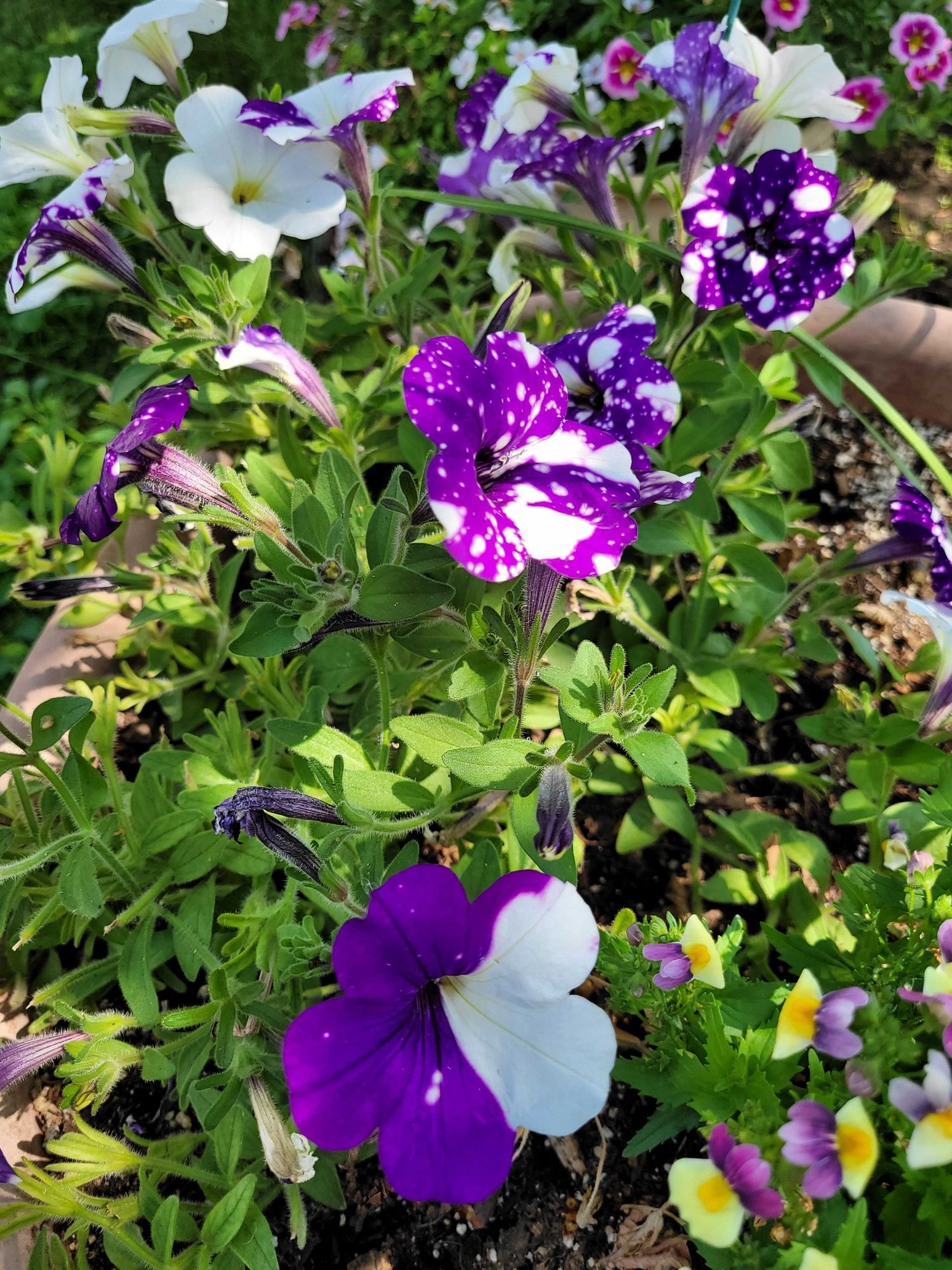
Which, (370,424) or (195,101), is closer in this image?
Result: (195,101)

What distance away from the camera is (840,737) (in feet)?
4.25

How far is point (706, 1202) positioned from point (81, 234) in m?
1.38

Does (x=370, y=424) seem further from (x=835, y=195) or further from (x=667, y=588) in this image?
(x=835, y=195)

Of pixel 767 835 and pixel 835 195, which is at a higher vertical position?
pixel 835 195

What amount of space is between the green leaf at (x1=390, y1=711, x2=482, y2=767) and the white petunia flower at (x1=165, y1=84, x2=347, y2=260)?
75cm

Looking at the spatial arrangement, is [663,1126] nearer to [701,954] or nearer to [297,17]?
[701,954]

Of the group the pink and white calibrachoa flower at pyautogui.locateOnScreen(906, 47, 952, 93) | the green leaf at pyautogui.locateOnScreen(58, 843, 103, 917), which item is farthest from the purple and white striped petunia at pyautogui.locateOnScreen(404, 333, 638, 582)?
the pink and white calibrachoa flower at pyautogui.locateOnScreen(906, 47, 952, 93)

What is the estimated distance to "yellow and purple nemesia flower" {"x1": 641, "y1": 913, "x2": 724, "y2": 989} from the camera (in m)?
0.84

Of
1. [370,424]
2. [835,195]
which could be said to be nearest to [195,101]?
[370,424]

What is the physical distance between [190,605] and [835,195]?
3.76 feet

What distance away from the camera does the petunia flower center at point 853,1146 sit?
65 centimetres

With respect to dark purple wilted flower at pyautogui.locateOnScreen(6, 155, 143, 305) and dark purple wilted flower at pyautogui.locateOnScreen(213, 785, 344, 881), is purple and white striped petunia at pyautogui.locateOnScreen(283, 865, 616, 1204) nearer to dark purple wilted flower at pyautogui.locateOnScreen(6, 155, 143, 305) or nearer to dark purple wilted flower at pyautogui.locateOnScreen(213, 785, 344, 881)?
dark purple wilted flower at pyautogui.locateOnScreen(213, 785, 344, 881)

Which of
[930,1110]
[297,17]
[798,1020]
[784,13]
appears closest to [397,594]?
[798,1020]

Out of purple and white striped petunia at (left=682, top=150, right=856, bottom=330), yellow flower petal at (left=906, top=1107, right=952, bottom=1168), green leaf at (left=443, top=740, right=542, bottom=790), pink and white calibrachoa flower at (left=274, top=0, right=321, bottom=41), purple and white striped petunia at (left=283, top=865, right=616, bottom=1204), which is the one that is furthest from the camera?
pink and white calibrachoa flower at (left=274, top=0, right=321, bottom=41)
